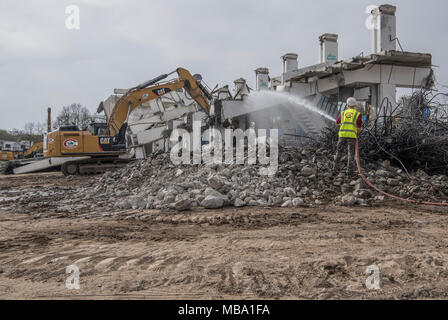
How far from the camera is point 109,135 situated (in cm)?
1597

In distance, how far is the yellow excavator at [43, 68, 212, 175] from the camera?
1445 centimetres

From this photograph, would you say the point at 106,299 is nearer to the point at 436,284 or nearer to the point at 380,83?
the point at 436,284

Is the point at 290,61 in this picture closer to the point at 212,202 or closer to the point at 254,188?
the point at 254,188

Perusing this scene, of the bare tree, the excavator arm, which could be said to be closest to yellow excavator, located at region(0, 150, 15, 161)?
the bare tree

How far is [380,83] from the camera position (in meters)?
14.0

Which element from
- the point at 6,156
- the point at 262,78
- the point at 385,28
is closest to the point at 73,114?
the point at 6,156

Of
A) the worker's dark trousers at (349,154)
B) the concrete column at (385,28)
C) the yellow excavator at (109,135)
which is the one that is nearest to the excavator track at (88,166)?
the yellow excavator at (109,135)

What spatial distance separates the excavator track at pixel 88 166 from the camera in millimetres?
16094

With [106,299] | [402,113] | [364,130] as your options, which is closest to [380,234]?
[106,299]

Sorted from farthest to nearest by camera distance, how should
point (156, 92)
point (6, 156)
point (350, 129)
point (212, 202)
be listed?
point (6, 156) → point (156, 92) → point (350, 129) → point (212, 202)

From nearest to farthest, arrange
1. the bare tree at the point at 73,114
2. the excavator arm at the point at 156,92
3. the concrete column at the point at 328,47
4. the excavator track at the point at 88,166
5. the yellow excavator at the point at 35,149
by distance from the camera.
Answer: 1. the excavator arm at the point at 156,92
2. the excavator track at the point at 88,166
3. the concrete column at the point at 328,47
4. the yellow excavator at the point at 35,149
5. the bare tree at the point at 73,114

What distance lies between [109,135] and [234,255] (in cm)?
1339

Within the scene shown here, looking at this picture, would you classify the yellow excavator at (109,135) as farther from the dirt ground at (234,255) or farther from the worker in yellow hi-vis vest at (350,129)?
the dirt ground at (234,255)

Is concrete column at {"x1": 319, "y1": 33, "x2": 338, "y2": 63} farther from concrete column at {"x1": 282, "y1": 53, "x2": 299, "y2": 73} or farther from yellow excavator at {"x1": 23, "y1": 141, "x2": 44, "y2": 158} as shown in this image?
yellow excavator at {"x1": 23, "y1": 141, "x2": 44, "y2": 158}
